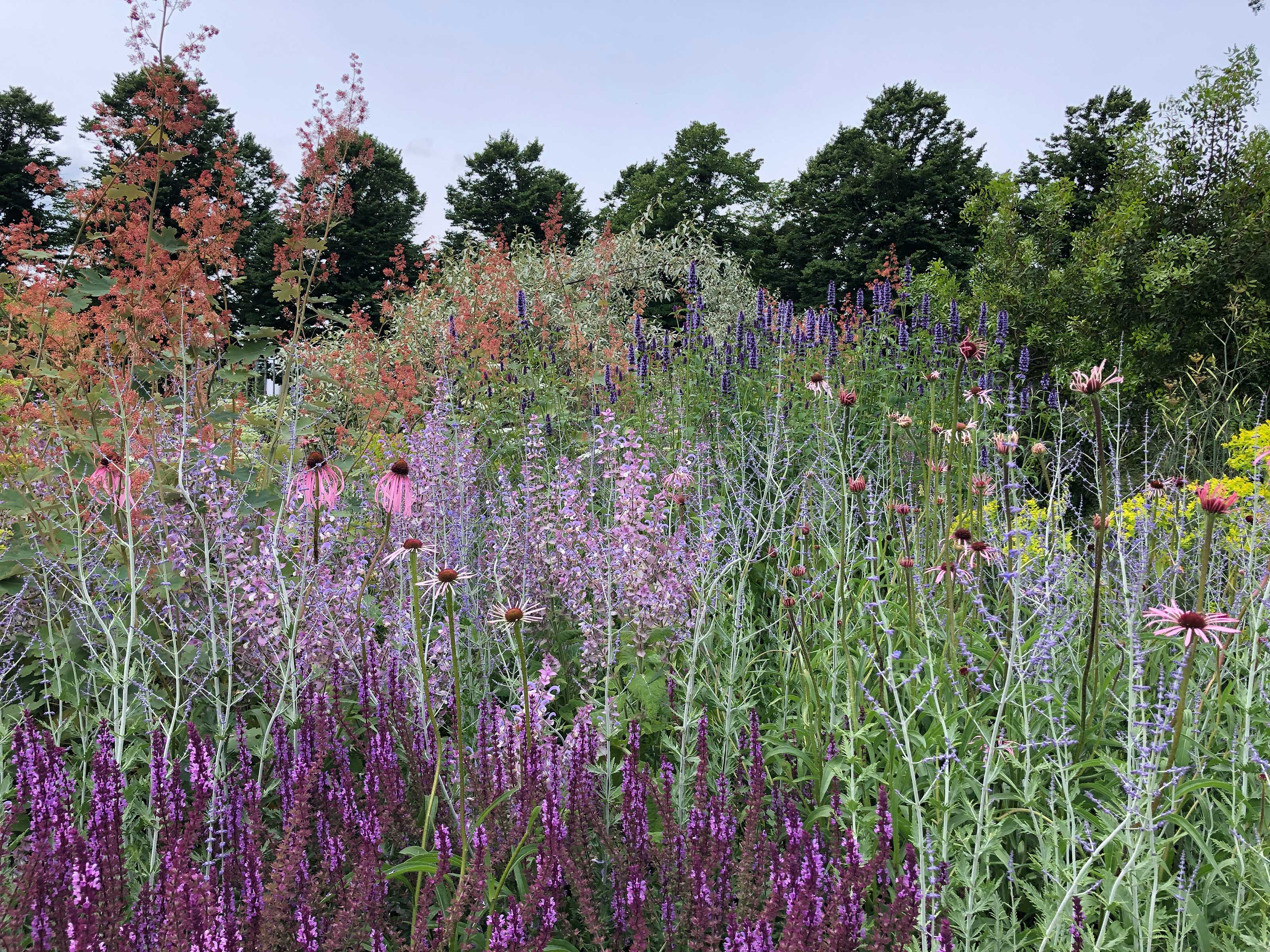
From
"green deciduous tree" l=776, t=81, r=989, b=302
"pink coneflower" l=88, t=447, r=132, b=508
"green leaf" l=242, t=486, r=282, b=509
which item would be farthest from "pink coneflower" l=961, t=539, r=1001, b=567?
"green deciduous tree" l=776, t=81, r=989, b=302

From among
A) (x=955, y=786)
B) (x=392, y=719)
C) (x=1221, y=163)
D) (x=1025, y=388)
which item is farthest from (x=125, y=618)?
(x=1221, y=163)

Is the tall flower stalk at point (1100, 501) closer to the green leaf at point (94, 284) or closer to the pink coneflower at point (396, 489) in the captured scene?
the pink coneflower at point (396, 489)

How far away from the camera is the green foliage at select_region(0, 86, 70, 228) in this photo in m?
26.0

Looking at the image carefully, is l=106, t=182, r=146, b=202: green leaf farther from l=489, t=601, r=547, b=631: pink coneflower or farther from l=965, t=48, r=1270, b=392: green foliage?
l=965, t=48, r=1270, b=392: green foliage

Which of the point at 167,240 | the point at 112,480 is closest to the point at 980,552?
the point at 112,480

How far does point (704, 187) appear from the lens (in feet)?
105

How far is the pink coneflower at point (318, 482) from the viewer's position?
2545 millimetres

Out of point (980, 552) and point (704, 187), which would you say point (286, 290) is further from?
point (704, 187)

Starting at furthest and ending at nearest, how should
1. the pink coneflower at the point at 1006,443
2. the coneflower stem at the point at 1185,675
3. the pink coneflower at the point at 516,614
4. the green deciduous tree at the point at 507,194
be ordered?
the green deciduous tree at the point at 507,194 → the pink coneflower at the point at 1006,443 → the coneflower stem at the point at 1185,675 → the pink coneflower at the point at 516,614

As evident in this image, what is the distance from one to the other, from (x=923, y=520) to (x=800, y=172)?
2858cm

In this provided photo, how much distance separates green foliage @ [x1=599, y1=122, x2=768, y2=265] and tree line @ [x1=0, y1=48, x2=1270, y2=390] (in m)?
0.08

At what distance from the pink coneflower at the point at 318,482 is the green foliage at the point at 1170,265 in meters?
7.71

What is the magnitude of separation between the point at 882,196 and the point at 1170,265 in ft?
68.7

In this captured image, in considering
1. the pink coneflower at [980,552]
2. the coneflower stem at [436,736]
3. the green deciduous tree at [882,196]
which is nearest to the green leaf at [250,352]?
the coneflower stem at [436,736]
